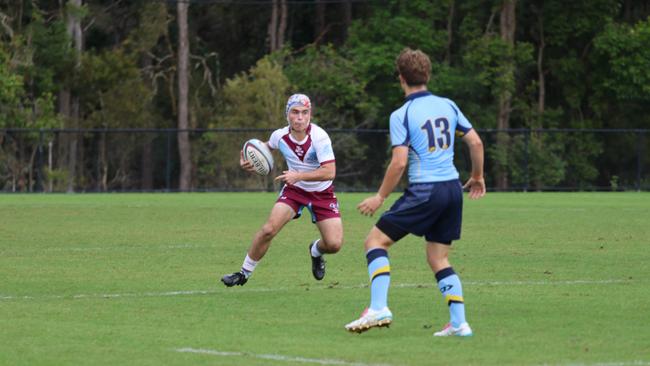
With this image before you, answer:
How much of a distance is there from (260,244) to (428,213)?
3731 mm

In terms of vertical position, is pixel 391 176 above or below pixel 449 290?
above

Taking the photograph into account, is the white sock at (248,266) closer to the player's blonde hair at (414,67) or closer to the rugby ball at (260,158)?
the rugby ball at (260,158)

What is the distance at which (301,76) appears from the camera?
52.7 metres

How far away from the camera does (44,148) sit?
4372 centimetres

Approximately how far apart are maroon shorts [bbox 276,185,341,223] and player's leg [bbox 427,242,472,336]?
12.3ft

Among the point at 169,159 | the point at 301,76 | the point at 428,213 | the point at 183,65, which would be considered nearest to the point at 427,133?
the point at 428,213

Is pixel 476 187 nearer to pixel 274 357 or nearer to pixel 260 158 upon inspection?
pixel 274 357

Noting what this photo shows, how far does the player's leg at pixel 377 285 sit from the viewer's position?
9758 mm

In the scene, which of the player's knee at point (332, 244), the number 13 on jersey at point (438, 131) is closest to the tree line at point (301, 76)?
the player's knee at point (332, 244)

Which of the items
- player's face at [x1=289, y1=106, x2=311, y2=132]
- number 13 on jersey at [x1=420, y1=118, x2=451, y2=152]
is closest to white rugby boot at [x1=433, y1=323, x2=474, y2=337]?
number 13 on jersey at [x1=420, y1=118, x2=451, y2=152]

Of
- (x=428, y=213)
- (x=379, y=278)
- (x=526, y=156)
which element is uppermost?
(x=428, y=213)

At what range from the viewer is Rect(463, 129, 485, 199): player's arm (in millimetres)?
9883

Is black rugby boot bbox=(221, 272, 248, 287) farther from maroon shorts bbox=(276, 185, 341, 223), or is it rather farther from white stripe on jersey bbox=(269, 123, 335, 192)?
white stripe on jersey bbox=(269, 123, 335, 192)

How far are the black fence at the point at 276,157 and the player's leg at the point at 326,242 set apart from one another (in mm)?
27724
